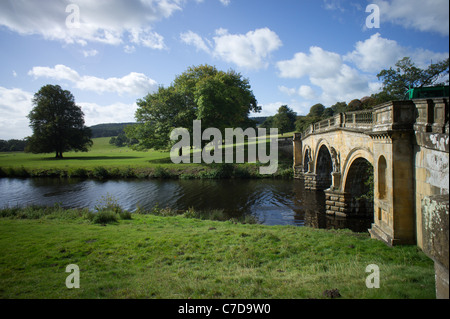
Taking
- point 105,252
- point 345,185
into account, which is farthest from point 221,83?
point 105,252

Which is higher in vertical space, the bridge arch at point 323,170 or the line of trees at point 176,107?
the line of trees at point 176,107

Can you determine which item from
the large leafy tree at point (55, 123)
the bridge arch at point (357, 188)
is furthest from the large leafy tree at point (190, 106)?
the bridge arch at point (357, 188)

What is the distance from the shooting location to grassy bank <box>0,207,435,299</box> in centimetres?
523

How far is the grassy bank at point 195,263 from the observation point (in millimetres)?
5230

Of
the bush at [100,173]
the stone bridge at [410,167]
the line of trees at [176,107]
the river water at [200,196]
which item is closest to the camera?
the stone bridge at [410,167]

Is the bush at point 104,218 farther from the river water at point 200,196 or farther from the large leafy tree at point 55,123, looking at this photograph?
the large leafy tree at point 55,123

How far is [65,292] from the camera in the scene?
540 cm

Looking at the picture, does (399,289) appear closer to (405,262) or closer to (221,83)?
(405,262)

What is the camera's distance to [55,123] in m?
47.8

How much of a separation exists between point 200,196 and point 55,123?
127 ft

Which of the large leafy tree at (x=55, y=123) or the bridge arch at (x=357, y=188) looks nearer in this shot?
the bridge arch at (x=357, y=188)

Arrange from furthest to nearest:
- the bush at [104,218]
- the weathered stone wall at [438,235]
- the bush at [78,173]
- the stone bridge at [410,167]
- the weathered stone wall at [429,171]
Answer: the bush at [78,173], the bush at [104,218], the weathered stone wall at [429,171], the stone bridge at [410,167], the weathered stone wall at [438,235]

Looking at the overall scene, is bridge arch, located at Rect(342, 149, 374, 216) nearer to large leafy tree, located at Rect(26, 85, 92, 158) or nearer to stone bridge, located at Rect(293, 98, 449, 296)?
stone bridge, located at Rect(293, 98, 449, 296)

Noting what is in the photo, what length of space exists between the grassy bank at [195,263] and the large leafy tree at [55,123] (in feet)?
138
